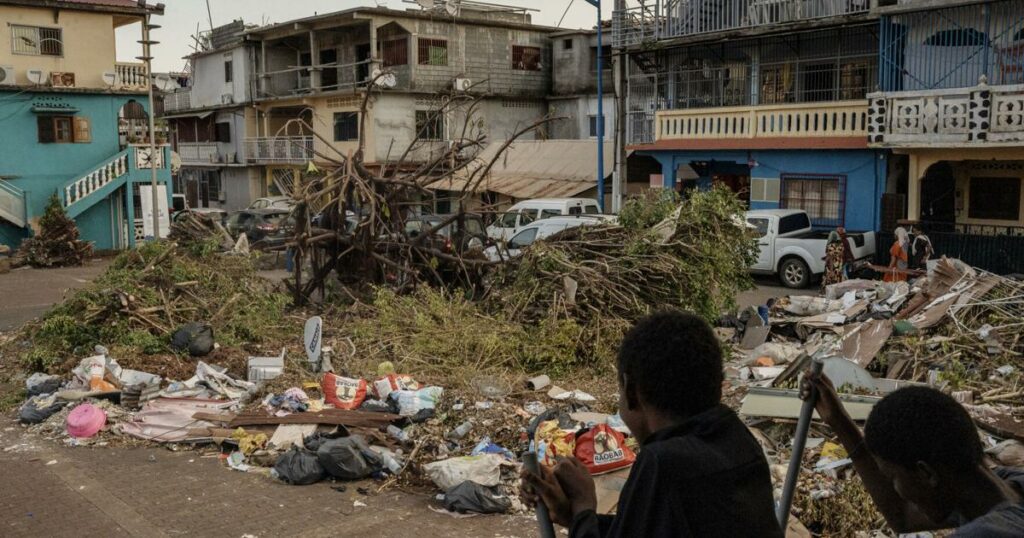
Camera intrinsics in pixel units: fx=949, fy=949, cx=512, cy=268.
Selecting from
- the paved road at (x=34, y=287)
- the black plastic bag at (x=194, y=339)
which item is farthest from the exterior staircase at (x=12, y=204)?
the black plastic bag at (x=194, y=339)

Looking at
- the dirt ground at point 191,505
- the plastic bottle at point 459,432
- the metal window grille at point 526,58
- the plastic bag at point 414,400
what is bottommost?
the dirt ground at point 191,505

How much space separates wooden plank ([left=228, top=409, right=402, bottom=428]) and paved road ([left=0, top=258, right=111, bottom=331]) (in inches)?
334

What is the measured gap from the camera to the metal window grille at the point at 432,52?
36.1 meters

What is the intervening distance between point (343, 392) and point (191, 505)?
2472 mm

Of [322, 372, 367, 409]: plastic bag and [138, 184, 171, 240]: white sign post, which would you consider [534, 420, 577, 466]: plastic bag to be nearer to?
[322, 372, 367, 409]: plastic bag

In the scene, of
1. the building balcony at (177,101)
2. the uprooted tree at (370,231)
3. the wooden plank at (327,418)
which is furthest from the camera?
the building balcony at (177,101)

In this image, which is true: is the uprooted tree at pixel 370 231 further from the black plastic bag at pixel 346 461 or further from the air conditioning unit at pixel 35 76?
the air conditioning unit at pixel 35 76

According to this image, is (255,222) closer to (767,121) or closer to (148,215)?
(148,215)

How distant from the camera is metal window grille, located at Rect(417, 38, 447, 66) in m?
36.1

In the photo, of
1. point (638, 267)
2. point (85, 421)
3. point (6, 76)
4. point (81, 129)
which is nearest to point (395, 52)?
point (81, 129)

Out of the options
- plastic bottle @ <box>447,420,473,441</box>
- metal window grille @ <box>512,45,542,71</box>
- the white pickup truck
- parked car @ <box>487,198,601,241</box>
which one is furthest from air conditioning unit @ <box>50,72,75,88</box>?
plastic bottle @ <box>447,420,473,441</box>

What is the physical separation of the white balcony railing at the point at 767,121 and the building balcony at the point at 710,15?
2090 mm

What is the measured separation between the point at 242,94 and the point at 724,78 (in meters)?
24.1

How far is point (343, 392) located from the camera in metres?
9.68
